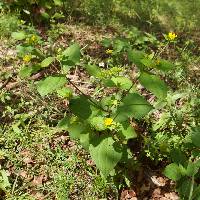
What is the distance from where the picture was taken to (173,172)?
2906mm

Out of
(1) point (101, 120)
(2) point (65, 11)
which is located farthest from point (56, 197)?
(2) point (65, 11)

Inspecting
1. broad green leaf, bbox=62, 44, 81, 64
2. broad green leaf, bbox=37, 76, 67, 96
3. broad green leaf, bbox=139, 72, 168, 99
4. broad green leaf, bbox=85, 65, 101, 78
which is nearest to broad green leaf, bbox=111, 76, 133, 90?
broad green leaf, bbox=85, 65, 101, 78

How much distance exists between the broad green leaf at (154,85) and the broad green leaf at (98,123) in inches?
16.4

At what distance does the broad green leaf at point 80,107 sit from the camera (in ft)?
9.32

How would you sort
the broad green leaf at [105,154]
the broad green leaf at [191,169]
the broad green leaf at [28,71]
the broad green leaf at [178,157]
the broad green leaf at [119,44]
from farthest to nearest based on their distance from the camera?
1. the broad green leaf at [119,44]
2. the broad green leaf at [178,157]
3. the broad green leaf at [191,169]
4. the broad green leaf at [28,71]
5. the broad green leaf at [105,154]

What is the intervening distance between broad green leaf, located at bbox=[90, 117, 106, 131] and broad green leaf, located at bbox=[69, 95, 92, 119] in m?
0.11

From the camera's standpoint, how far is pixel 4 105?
397cm

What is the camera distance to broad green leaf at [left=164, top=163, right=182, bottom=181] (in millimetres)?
2874

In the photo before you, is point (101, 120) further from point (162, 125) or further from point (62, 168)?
point (162, 125)

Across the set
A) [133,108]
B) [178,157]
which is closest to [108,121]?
[133,108]

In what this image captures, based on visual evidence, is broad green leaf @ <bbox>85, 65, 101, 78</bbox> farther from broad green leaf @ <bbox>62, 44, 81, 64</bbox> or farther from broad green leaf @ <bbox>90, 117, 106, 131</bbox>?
broad green leaf @ <bbox>90, 117, 106, 131</bbox>

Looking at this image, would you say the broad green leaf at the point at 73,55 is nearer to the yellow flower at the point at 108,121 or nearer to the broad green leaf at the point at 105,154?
the yellow flower at the point at 108,121

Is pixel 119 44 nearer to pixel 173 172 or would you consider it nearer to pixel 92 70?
pixel 92 70

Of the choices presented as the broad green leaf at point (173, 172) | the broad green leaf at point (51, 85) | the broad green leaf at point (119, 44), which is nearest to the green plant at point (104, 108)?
the broad green leaf at point (51, 85)
